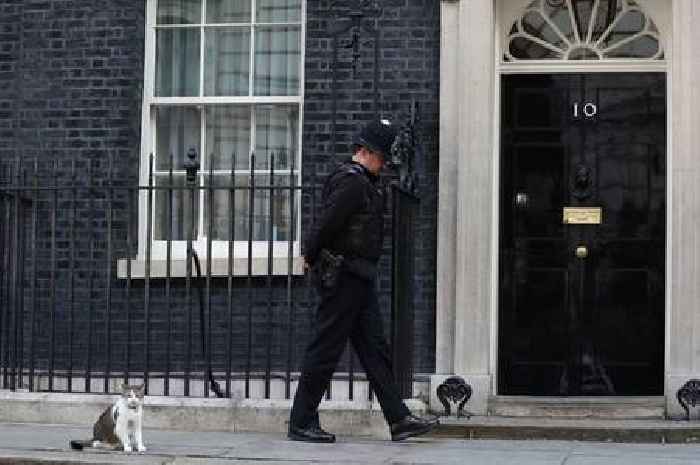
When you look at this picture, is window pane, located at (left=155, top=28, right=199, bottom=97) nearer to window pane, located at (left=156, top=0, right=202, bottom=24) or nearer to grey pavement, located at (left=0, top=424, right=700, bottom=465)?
window pane, located at (left=156, top=0, right=202, bottom=24)

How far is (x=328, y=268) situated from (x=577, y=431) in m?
2.22

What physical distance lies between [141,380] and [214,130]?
6.78 ft

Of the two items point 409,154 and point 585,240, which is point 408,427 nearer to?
point 409,154

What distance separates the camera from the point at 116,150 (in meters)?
10.0

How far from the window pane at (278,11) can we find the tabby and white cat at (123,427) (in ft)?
12.2

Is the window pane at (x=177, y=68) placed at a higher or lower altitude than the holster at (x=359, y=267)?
higher

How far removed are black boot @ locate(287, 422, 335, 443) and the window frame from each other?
2098 millimetres

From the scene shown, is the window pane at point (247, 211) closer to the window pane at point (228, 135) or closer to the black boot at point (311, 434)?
the window pane at point (228, 135)

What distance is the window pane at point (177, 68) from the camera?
10.2m

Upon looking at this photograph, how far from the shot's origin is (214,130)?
33.5ft

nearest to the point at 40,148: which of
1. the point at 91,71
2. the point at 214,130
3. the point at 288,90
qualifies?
the point at 91,71

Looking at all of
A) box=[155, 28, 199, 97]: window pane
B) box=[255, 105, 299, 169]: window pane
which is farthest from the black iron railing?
box=[155, 28, 199, 97]: window pane

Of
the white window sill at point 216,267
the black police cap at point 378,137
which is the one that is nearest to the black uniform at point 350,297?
the black police cap at point 378,137

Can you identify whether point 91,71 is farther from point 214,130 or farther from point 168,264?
point 168,264
